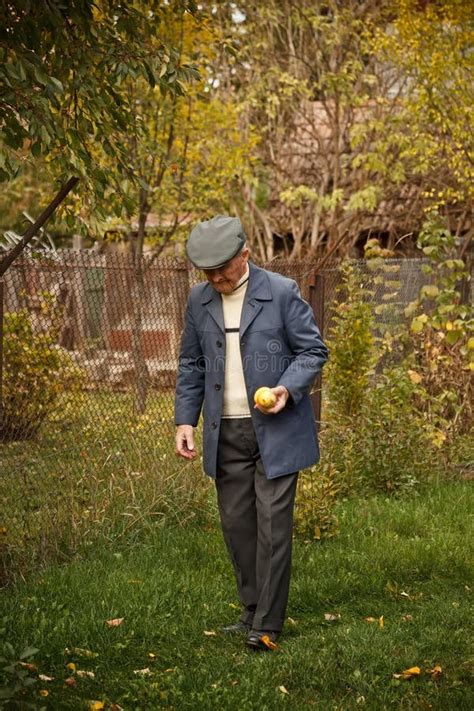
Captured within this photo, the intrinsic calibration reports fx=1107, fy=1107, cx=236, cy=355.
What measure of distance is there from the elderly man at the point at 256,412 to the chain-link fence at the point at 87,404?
155 centimetres

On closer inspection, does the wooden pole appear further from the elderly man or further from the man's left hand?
the man's left hand

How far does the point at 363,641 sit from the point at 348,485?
3.30 m

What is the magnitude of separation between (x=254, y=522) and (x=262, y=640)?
1.88 feet

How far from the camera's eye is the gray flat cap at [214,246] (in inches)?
201

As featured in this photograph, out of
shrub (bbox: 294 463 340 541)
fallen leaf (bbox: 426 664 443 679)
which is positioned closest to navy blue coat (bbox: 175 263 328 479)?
fallen leaf (bbox: 426 664 443 679)

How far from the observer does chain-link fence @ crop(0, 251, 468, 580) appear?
6734 millimetres

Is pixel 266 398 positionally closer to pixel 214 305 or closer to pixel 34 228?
pixel 214 305

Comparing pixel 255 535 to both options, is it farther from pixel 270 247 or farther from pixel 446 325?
pixel 270 247

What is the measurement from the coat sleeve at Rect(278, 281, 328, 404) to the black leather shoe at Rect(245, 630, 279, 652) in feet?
3.72

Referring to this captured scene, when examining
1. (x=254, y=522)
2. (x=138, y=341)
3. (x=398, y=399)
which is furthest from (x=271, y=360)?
(x=398, y=399)

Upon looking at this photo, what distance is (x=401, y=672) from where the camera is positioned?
5.01 metres

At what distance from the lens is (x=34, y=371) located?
7.20 metres

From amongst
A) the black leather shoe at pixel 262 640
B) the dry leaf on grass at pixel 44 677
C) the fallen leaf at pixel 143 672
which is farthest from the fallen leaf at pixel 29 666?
the black leather shoe at pixel 262 640

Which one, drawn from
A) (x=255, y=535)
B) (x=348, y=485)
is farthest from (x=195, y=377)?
(x=348, y=485)
